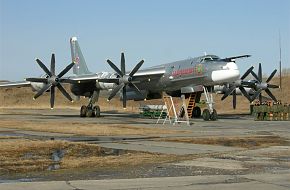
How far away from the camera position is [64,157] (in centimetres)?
1252

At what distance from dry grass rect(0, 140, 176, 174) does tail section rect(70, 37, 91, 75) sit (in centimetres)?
3264

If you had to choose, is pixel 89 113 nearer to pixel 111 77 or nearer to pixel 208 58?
pixel 111 77

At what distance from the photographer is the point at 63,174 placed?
9.45 meters

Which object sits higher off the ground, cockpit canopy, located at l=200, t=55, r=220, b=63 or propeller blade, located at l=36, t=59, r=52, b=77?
cockpit canopy, located at l=200, t=55, r=220, b=63

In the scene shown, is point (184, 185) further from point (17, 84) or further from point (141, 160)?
point (17, 84)

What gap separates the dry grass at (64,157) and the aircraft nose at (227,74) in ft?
67.3

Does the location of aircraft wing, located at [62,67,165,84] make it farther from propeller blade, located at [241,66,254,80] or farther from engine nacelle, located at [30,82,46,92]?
propeller blade, located at [241,66,254,80]

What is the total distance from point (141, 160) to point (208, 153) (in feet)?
8.62

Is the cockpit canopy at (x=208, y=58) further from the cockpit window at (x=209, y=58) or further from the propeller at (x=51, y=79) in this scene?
the propeller at (x=51, y=79)

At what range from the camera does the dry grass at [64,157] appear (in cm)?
1088

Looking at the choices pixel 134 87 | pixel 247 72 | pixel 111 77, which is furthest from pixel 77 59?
pixel 247 72

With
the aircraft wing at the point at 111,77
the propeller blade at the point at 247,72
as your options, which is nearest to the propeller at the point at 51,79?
the aircraft wing at the point at 111,77

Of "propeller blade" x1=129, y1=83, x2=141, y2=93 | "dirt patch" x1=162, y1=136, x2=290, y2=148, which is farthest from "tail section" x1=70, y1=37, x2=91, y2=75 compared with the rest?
"dirt patch" x1=162, y1=136, x2=290, y2=148

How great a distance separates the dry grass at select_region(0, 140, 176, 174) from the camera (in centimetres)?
1088
